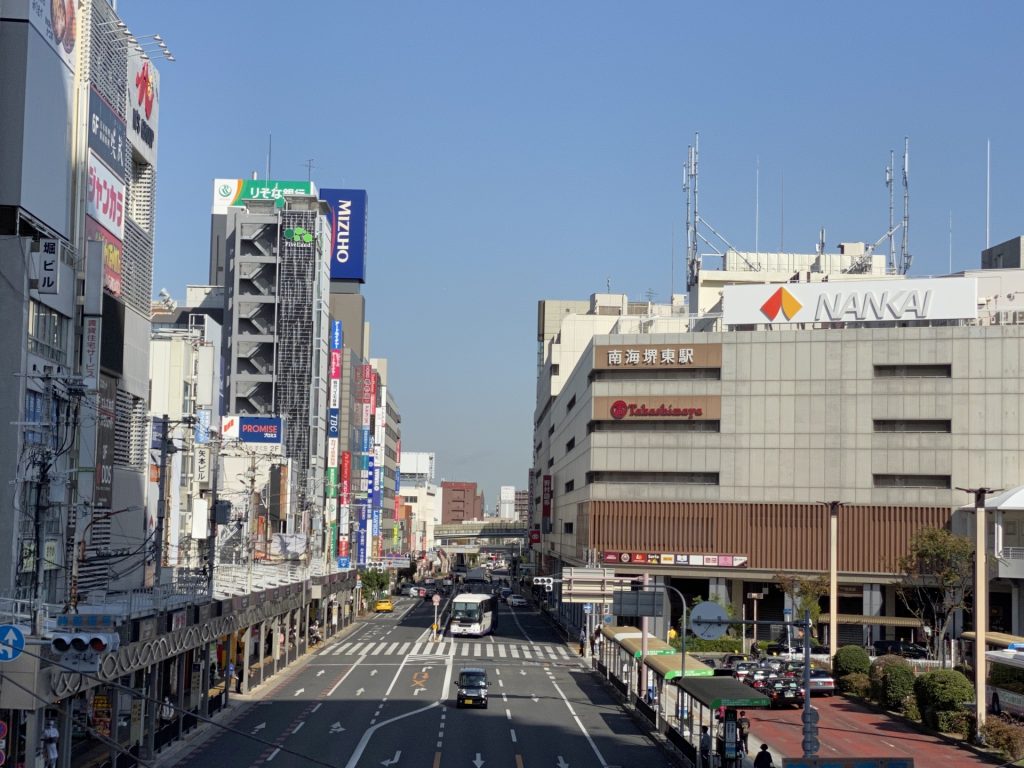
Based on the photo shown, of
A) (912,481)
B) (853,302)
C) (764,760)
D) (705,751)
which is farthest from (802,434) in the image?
(764,760)

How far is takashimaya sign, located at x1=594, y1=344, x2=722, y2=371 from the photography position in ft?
366

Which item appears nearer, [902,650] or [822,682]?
[822,682]

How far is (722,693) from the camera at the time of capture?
1624 inches

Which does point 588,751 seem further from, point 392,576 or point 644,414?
point 392,576

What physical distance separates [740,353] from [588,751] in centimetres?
6747

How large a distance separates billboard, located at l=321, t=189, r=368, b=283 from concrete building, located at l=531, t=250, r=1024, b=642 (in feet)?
190

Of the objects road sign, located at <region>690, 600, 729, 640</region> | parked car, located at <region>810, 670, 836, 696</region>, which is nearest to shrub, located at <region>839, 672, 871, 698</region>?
parked car, located at <region>810, 670, 836, 696</region>

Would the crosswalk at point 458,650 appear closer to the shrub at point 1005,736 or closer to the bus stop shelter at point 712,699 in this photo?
the bus stop shelter at point 712,699

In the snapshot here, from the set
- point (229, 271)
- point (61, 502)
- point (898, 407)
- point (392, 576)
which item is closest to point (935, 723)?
point (61, 502)

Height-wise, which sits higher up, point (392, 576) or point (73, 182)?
point (73, 182)

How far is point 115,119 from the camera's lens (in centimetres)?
5731

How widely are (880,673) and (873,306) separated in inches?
1993

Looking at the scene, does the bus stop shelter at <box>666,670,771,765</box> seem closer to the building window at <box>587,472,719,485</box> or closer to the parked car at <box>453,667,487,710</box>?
the parked car at <box>453,667,487,710</box>

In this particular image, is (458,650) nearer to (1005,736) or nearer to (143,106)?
(143,106)
